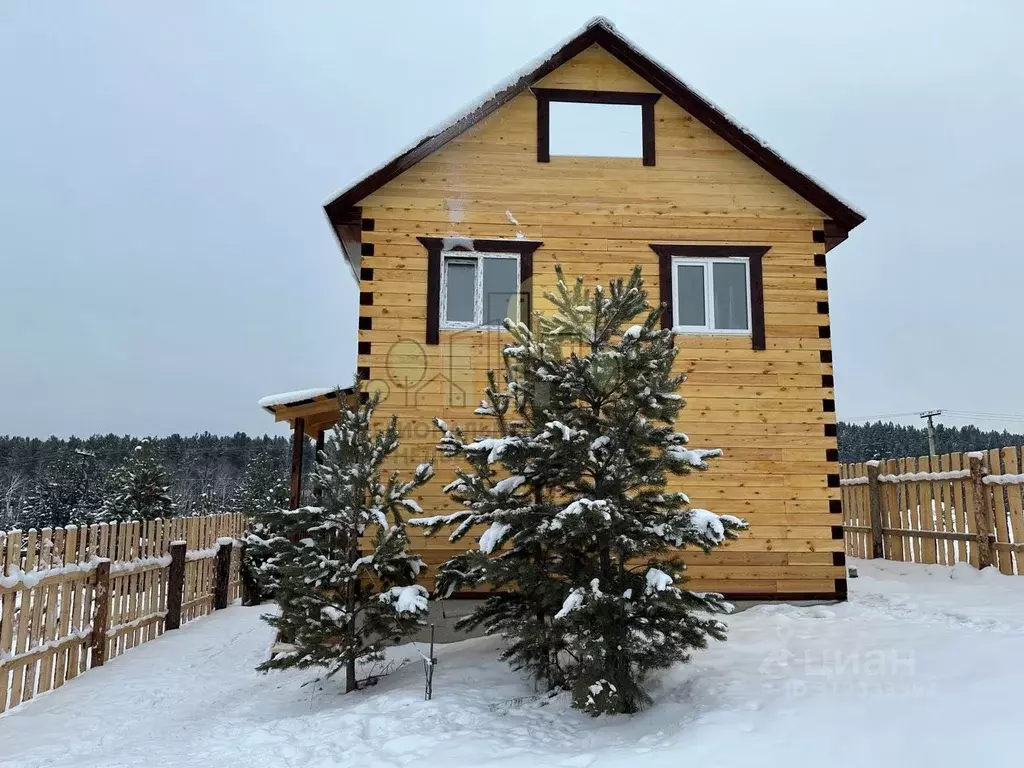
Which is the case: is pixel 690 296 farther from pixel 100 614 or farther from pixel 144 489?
pixel 144 489

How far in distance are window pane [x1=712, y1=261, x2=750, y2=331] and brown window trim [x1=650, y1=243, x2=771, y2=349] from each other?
0.43 ft

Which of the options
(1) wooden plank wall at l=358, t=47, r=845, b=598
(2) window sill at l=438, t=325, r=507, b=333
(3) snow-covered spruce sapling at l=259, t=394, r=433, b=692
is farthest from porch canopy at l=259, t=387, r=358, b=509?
(3) snow-covered spruce sapling at l=259, t=394, r=433, b=692

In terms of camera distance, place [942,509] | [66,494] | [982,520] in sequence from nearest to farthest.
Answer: [982,520]
[942,509]
[66,494]

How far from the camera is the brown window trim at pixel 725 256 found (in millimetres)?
10477

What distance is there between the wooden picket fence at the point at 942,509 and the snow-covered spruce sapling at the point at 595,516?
6.29m

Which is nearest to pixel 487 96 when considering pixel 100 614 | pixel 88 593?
pixel 88 593

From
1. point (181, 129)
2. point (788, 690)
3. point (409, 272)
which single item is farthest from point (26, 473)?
point (181, 129)

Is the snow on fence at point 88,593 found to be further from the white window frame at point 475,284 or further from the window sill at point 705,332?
the window sill at point 705,332

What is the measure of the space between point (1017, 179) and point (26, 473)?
119 metres

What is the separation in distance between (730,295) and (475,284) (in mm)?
3650

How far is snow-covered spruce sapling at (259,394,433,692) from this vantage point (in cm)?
791

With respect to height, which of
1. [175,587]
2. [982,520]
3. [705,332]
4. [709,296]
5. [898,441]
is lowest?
[175,587]

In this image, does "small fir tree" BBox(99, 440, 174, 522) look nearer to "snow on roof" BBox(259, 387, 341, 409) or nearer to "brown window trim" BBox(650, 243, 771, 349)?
"snow on roof" BBox(259, 387, 341, 409)

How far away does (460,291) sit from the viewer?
1050 cm
